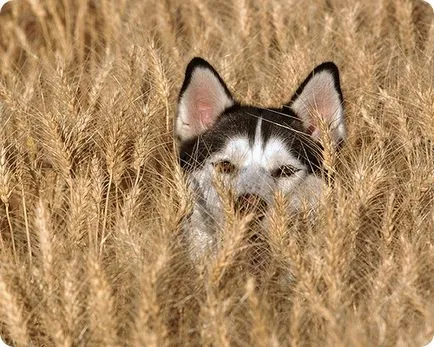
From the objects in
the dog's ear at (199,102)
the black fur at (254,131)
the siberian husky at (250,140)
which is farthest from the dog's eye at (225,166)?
the dog's ear at (199,102)

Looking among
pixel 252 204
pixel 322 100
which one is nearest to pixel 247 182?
pixel 252 204

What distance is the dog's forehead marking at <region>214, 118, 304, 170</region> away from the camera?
5078 mm

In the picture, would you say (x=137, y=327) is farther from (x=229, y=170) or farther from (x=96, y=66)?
(x=96, y=66)

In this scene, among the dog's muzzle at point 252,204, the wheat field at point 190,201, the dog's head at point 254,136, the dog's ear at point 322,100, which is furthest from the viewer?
the dog's ear at point 322,100

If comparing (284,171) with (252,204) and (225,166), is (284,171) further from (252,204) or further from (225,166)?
(252,204)

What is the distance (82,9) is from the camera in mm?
7852

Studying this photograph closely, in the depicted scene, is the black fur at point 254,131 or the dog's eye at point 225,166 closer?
A: the dog's eye at point 225,166

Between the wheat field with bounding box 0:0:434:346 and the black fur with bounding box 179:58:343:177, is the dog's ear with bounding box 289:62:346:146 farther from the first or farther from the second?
the wheat field with bounding box 0:0:434:346

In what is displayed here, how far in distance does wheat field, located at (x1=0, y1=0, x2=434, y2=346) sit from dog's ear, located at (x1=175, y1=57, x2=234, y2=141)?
118 mm

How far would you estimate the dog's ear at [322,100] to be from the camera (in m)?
5.21

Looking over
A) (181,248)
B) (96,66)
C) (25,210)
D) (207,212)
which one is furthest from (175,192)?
(96,66)

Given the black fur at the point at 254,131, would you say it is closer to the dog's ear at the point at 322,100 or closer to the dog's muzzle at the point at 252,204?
the dog's ear at the point at 322,100

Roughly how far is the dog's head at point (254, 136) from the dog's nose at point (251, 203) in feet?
0.24

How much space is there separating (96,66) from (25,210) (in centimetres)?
228
